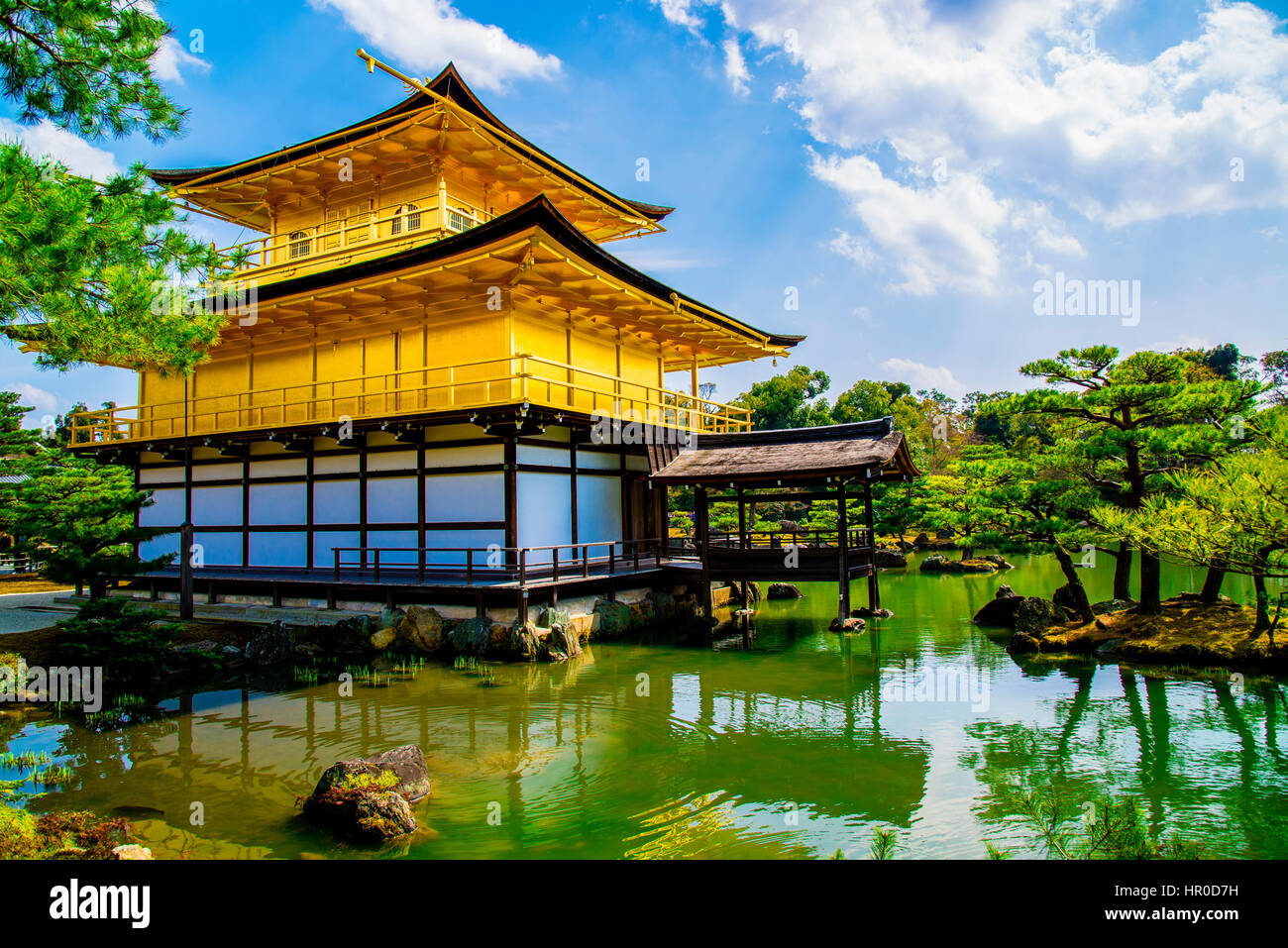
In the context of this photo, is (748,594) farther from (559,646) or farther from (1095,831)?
(1095,831)

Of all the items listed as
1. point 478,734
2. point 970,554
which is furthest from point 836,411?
point 478,734

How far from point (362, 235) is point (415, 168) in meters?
2.50

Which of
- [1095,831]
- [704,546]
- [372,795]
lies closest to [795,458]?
[704,546]

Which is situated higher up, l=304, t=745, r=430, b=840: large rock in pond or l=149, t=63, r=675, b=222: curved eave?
l=149, t=63, r=675, b=222: curved eave

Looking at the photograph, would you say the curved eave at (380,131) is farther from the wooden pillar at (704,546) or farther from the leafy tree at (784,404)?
the leafy tree at (784,404)

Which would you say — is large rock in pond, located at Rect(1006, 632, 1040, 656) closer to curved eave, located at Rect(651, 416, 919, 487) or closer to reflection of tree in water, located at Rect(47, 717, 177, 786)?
curved eave, located at Rect(651, 416, 919, 487)

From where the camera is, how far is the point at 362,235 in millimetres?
20984

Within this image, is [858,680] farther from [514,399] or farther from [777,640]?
[514,399]

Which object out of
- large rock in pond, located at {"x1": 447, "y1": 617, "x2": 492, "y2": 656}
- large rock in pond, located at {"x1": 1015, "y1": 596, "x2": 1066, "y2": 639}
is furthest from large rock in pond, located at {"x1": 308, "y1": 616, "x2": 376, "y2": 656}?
large rock in pond, located at {"x1": 1015, "y1": 596, "x2": 1066, "y2": 639}

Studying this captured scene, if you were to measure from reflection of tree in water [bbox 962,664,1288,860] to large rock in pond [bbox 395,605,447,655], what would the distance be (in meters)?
10.2

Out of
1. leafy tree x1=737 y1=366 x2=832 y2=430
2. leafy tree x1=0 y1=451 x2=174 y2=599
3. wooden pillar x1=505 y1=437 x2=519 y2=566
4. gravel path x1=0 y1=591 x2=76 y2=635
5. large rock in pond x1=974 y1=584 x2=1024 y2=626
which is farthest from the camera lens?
leafy tree x1=737 y1=366 x2=832 y2=430

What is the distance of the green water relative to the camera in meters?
6.93

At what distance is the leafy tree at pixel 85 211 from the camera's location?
22.5 feet

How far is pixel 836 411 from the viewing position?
50219mm
